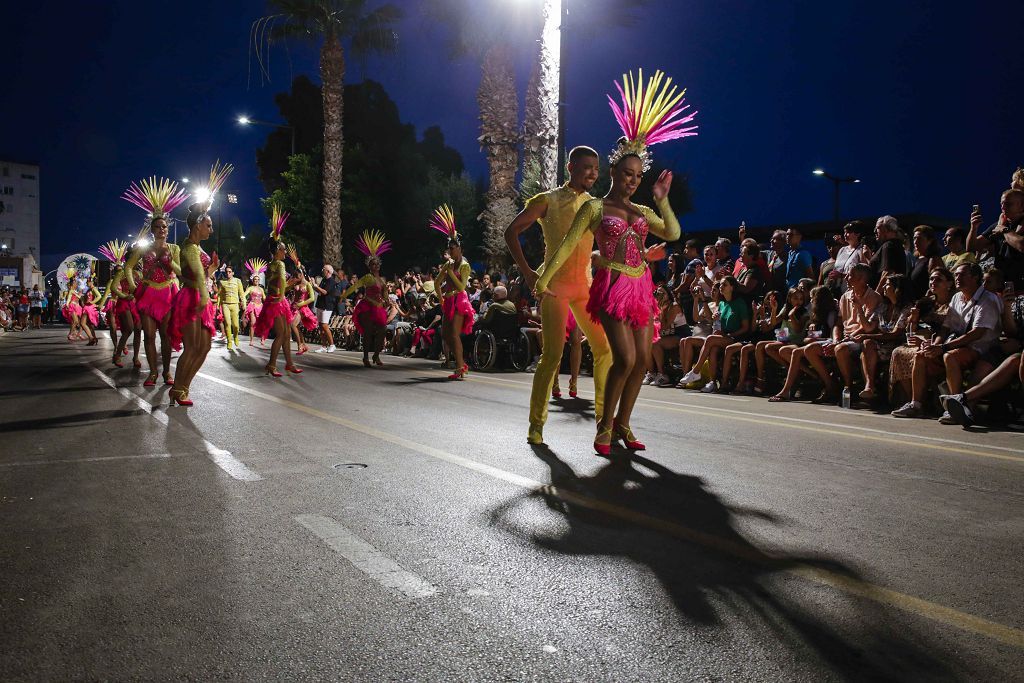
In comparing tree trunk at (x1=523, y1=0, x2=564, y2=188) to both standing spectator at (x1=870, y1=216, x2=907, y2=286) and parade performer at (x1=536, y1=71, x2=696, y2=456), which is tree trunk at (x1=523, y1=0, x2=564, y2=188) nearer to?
standing spectator at (x1=870, y1=216, x2=907, y2=286)

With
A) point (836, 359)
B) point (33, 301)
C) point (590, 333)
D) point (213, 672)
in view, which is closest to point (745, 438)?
point (590, 333)

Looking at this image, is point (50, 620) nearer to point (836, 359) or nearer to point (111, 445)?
point (111, 445)

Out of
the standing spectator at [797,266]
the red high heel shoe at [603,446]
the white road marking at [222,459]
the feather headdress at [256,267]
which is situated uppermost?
the feather headdress at [256,267]

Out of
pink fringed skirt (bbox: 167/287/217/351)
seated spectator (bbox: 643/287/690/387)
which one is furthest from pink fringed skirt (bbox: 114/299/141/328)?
seated spectator (bbox: 643/287/690/387)

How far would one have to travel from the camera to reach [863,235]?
532 inches

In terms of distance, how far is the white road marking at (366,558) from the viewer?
11.4 ft

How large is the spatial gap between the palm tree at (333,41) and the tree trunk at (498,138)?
11.4 m

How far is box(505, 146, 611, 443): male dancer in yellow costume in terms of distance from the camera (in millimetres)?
7105

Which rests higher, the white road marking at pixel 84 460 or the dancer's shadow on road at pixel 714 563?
the dancer's shadow on road at pixel 714 563

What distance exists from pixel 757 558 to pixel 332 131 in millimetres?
30607

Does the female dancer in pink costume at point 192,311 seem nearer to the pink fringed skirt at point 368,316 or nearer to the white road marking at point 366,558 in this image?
the white road marking at point 366,558

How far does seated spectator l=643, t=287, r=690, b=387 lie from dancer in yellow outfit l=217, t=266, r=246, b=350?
→ 12.2 metres

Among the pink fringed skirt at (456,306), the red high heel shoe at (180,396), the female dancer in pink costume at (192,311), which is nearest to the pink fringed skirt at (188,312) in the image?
the female dancer in pink costume at (192,311)

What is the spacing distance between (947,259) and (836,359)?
178 cm
